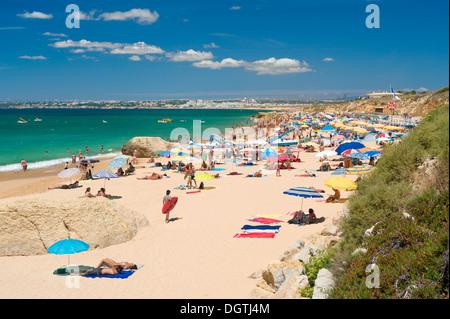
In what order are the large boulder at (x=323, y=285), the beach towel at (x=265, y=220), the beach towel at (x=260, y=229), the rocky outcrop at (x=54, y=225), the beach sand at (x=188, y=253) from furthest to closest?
the beach towel at (x=265, y=220), the beach towel at (x=260, y=229), the rocky outcrop at (x=54, y=225), the beach sand at (x=188, y=253), the large boulder at (x=323, y=285)

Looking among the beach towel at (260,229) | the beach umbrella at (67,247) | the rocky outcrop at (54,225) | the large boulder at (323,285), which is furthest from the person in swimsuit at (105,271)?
the large boulder at (323,285)

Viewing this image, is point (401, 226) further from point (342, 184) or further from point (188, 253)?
point (342, 184)

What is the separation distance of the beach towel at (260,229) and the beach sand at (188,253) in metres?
0.22

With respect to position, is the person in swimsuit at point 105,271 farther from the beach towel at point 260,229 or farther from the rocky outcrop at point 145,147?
the rocky outcrop at point 145,147

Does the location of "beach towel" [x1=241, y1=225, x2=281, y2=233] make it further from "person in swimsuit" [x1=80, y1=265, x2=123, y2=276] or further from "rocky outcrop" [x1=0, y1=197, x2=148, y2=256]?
"person in swimsuit" [x1=80, y1=265, x2=123, y2=276]

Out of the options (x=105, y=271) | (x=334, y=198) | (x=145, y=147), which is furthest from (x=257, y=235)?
(x=145, y=147)

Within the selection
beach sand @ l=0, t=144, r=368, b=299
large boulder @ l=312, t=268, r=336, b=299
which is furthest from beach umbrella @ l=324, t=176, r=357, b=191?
large boulder @ l=312, t=268, r=336, b=299

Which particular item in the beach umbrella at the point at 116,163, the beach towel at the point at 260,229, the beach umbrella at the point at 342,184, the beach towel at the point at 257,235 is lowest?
the beach towel at the point at 257,235

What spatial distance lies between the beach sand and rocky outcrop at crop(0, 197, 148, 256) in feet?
1.07

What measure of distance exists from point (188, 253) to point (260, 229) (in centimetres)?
271

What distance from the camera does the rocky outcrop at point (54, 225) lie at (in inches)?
401

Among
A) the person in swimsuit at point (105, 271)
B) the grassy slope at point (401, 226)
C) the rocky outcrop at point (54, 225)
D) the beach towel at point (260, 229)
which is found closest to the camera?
the grassy slope at point (401, 226)

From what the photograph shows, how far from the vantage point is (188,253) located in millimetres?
10133
